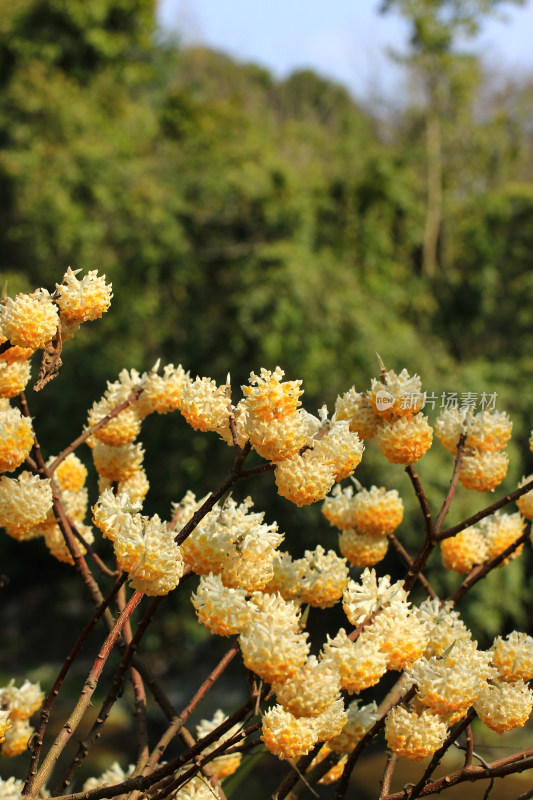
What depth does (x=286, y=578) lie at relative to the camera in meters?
0.72

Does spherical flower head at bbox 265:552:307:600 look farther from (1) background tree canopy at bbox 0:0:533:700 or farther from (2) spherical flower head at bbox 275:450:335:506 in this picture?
(1) background tree canopy at bbox 0:0:533:700

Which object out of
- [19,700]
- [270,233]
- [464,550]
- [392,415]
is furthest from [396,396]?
[270,233]

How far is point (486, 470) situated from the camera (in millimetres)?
820

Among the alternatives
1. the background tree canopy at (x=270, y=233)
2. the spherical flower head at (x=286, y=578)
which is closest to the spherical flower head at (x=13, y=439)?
the spherical flower head at (x=286, y=578)

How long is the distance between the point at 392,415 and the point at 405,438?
3 cm

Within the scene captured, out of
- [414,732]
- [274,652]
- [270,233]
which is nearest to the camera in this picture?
[274,652]

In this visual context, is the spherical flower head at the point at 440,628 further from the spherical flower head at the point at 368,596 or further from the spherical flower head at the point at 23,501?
the spherical flower head at the point at 23,501

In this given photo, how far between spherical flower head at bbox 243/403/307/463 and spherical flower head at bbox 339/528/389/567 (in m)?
0.25

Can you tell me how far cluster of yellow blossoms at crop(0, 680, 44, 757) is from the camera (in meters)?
0.90

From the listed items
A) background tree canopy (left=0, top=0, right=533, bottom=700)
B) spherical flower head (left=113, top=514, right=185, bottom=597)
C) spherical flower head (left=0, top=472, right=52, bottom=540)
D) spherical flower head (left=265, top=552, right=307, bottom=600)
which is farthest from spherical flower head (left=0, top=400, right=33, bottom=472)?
background tree canopy (left=0, top=0, right=533, bottom=700)

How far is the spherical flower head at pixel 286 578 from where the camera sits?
0.72 meters

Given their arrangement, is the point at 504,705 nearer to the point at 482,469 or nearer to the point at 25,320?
the point at 482,469

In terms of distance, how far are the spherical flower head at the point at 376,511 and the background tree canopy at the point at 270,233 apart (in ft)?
10.4

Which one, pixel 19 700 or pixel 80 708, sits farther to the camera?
pixel 19 700
